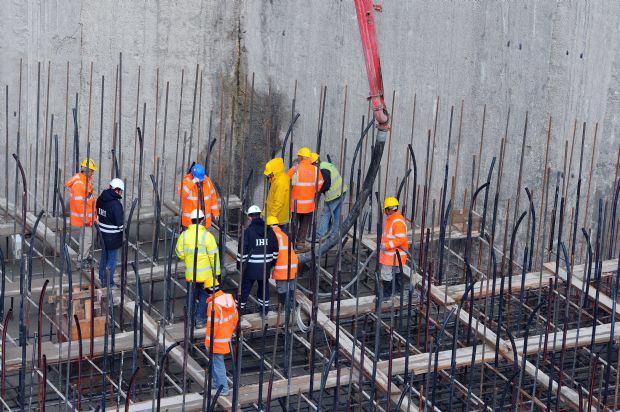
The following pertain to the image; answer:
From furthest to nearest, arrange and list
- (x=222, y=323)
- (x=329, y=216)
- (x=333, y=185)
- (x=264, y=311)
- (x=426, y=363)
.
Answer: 1. (x=329, y=216)
2. (x=333, y=185)
3. (x=264, y=311)
4. (x=426, y=363)
5. (x=222, y=323)

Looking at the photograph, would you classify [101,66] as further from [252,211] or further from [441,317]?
[441,317]

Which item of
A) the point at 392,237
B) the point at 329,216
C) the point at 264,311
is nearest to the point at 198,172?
the point at 329,216

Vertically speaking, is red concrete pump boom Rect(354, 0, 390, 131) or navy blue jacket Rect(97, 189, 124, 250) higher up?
red concrete pump boom Rect(354, 0, 390, 131)

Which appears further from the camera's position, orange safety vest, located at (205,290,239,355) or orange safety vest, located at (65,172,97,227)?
orange safety vest, located at (65,172,97,227)

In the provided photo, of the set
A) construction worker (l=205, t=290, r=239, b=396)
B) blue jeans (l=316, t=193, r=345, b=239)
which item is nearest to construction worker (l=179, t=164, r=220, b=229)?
blue jeans (l=316, t=193, r=345, b=239)

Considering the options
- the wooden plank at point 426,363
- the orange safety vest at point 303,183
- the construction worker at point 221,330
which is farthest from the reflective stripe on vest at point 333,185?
the construction worker at point 221,330

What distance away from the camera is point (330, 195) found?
661 inches

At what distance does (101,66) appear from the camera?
714 inches

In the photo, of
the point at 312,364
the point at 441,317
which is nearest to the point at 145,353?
the point at 312,364

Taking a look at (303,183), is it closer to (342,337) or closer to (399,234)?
(399,234)

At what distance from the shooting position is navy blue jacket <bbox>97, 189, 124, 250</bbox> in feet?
49.7

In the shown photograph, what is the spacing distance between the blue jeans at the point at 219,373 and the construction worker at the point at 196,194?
2.85 m

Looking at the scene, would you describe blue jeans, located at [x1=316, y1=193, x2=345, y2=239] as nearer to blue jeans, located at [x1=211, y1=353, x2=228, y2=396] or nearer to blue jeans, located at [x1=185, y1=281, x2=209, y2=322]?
blue jeans, located at [x1=185, y1=281, x2=209, y2=322]

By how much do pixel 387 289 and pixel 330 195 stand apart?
1.73m
